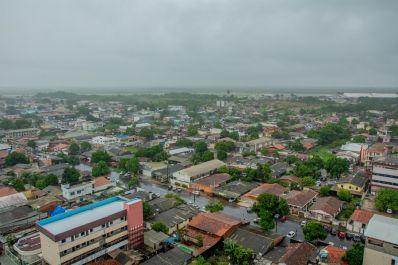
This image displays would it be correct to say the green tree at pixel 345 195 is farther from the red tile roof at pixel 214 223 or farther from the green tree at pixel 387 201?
the red tile roof at pixel 214 223

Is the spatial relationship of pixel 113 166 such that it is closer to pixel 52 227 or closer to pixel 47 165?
pixel 47 165

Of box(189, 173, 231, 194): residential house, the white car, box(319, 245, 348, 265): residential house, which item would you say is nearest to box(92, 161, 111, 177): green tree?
box(189, 173, 231, 194): residential house

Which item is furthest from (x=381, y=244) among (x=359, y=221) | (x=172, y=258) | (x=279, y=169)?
(x=279, y=169)

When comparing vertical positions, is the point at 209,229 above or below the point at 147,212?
below

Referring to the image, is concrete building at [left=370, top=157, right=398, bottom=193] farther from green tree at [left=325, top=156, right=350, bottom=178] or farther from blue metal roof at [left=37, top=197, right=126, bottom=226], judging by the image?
blue metal roof at [left=37, top=197, right=126, bottom=226]

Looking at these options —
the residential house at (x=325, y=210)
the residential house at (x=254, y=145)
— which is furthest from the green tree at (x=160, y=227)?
the residential house at (x=254, y=145)

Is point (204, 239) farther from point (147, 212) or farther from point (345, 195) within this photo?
point (345, 195)

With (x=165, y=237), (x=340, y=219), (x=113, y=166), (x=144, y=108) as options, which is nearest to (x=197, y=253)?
(x=165, y=237)

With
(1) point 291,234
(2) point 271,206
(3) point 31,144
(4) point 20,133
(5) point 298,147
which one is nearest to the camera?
(1) point 291,234
